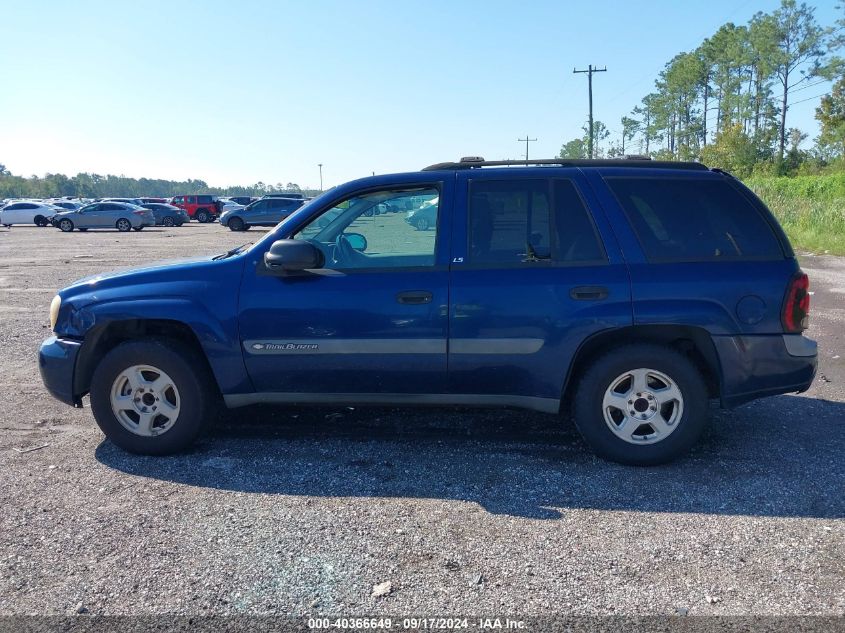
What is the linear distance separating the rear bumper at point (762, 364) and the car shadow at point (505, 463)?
50 cm

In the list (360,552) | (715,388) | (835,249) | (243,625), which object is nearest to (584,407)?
(715,388)

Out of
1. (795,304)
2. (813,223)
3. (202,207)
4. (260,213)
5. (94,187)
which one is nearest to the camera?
(795,304)

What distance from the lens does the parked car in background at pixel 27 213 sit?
4397 cm

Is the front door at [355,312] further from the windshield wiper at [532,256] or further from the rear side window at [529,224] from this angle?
the windshield wiper at [532,256]

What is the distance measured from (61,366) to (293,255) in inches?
71.2

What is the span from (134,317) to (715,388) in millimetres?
3812

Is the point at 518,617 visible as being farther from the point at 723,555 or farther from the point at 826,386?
the point at 826,386

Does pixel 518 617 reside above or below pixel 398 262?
below

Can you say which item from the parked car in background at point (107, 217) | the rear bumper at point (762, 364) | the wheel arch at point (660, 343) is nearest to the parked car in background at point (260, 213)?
the parked car in background at point (107, 217)

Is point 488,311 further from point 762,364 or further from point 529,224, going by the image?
point 762,364

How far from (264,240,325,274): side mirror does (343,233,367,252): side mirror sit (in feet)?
0.85

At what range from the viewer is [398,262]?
15.0ft

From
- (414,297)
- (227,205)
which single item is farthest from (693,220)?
(227,205)

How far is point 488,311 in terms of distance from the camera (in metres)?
4.42
